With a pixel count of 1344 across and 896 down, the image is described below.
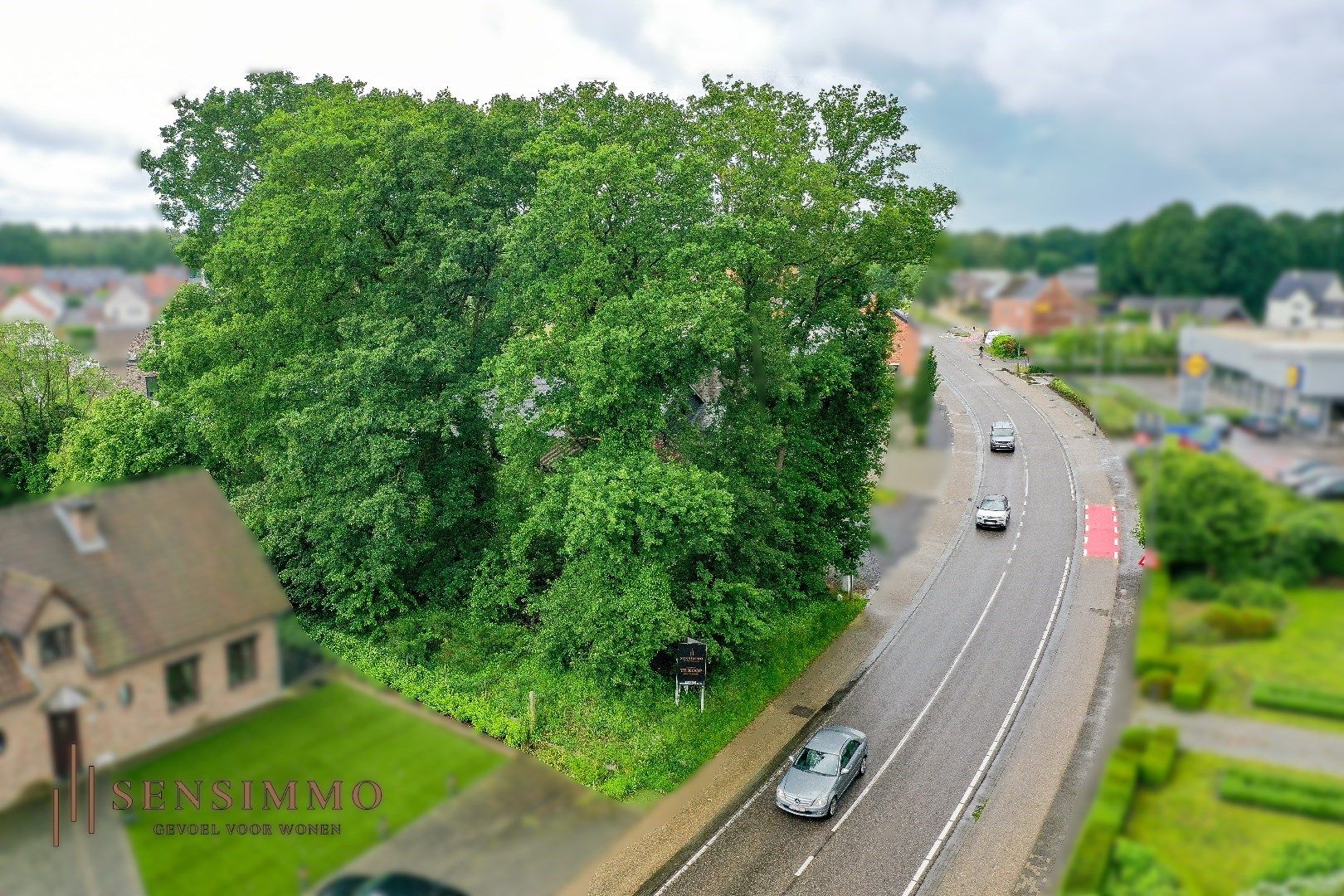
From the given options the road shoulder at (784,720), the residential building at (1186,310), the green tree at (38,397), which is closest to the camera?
the residential building at (1186,310)

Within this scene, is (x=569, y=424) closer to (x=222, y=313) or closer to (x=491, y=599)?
(x=491, y=599)

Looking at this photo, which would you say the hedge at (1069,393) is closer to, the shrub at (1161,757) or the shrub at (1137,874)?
the shrub at (1161,757)

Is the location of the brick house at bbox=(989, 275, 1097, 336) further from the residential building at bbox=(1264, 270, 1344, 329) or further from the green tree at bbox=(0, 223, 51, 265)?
the green tree at bbox=(0, 223, 51, 265)

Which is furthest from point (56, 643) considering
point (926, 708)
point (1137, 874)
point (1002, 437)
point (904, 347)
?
Answer: point (926, 708)

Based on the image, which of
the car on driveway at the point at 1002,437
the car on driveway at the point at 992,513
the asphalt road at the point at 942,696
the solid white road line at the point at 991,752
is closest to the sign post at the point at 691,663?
the asphalt road at the point at 942,696

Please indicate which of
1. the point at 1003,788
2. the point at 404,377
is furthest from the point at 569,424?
the point at 1003,788

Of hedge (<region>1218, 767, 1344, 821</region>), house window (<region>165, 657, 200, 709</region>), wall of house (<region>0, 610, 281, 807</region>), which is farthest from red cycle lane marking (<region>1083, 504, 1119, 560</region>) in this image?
house window (<region>165, 657, 200, 709</region>)
